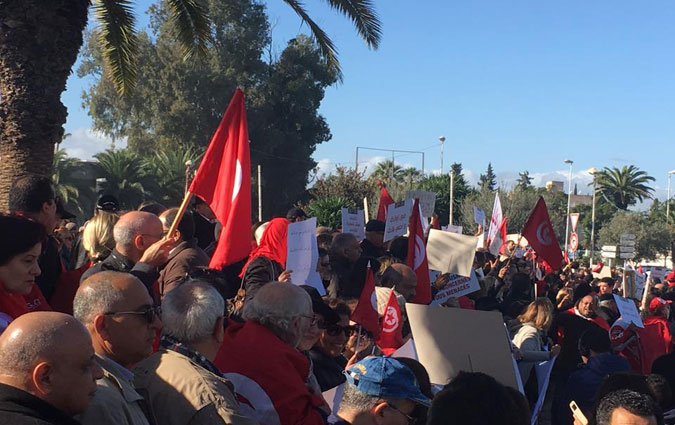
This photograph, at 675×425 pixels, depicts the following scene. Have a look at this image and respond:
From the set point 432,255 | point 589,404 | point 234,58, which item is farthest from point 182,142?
point 589,404

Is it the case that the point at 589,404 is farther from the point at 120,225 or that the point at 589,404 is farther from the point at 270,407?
the point at 120,225

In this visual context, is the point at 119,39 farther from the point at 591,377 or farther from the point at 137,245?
the point at 591,377

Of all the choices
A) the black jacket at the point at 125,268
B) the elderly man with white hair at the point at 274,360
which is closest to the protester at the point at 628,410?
the elderly man with white hair at the point at 274,360

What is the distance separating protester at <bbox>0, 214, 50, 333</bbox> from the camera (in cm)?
350

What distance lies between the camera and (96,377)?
8.14ft

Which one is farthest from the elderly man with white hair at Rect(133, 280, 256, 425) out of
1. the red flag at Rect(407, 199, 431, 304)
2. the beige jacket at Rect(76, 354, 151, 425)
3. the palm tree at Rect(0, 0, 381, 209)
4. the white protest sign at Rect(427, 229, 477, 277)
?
the palm tree at Rect(0, 0, 381, 209)

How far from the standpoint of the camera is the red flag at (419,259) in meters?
7.56

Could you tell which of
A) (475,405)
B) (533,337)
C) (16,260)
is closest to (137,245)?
(16,260)

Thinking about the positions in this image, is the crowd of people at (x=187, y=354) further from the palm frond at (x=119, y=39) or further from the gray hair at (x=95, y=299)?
the palm frond at (x=119, y=39)

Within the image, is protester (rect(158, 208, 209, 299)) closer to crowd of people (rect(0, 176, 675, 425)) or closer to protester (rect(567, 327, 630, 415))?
crowd of people (rect(0, 176, 675, 425))

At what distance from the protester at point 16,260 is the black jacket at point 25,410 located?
1294mm

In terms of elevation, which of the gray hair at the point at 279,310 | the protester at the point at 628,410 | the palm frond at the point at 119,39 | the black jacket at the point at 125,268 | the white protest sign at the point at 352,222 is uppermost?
the palm frond at the point at 119,39

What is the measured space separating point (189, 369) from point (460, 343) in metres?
2.21

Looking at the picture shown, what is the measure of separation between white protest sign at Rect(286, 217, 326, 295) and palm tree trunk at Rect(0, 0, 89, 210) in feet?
11.5
